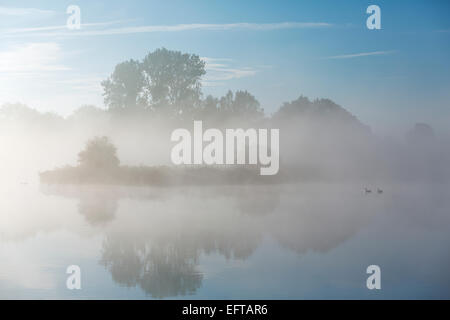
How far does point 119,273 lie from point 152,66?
31543mm

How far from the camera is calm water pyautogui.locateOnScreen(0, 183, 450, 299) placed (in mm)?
14297

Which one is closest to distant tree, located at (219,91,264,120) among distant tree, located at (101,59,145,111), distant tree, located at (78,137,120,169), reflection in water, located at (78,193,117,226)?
distant tree, located at (101,59,145,111)

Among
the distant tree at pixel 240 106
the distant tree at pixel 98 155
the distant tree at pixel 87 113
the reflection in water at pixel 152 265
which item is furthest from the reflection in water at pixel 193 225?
the distant tree at pixel 87 113

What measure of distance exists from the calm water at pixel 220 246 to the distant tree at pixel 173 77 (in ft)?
49.1

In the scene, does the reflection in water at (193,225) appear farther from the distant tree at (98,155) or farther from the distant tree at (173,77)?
the distant tree at (173,77)

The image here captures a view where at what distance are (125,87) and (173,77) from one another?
14.0 feet

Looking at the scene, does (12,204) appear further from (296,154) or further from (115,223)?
(296,154)

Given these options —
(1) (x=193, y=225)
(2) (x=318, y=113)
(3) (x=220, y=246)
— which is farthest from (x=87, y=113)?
(3) (x=220, y=246)

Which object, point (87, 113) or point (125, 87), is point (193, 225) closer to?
point (125, 87)

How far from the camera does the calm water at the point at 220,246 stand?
1430 centimetres

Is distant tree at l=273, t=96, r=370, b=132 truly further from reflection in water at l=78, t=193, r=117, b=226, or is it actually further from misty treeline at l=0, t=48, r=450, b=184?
reflection in water at l=78, t=193, r=117, b=226

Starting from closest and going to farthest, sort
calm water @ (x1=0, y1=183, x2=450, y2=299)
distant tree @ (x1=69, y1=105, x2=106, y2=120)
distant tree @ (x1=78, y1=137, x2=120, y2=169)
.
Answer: calm water @ (x1=0, y1=183, x2=450, y2=299), distant tree @ (x1=78, y1=137, x2=120, y2=169), distant tree @ (x1=69, y1=105, x2=106, y2=120)

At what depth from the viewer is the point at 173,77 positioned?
146ft

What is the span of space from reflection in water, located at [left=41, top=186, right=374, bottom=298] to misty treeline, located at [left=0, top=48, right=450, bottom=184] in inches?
403
